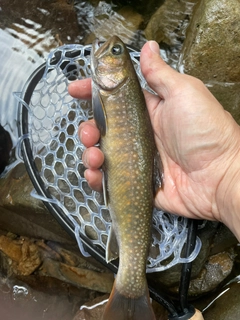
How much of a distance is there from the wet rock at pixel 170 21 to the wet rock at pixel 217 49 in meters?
0.29

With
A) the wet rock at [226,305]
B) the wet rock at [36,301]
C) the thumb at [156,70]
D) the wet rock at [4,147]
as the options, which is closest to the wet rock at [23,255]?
the wet rock at [36,301]

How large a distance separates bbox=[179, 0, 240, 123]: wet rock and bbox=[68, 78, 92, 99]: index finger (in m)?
0.80

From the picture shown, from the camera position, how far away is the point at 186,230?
7.16 ft

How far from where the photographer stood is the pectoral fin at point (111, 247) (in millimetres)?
1953

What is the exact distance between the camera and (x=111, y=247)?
1.97m

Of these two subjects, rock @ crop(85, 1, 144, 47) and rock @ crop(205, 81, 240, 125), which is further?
rock @ crop(85, 1, 144, 47)

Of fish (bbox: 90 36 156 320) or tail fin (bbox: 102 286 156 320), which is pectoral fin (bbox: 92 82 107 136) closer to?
fish (bbox: 90 36 156 320)

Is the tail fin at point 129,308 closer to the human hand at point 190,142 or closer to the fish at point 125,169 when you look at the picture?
the fish at point 125,169

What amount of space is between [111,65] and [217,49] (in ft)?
3.02

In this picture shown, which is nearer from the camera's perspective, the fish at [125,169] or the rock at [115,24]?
the fish at [125,169]

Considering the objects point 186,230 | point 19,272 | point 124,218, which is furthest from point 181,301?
point 19,272

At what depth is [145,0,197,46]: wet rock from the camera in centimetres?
291

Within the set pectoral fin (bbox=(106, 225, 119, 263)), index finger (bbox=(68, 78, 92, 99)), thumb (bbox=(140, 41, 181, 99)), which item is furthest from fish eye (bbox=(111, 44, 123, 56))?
pectoral fin (bbox=(106, 225, 119, 263))

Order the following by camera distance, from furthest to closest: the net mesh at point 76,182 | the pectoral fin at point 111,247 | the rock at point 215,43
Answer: the rock at point 215,43 → the net mesh at point 76,182 → the pectoral fin at point 111,247
